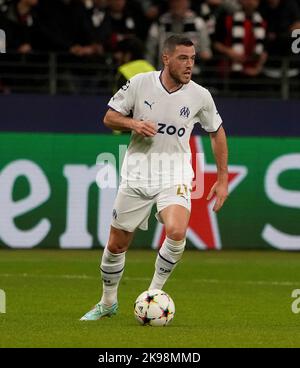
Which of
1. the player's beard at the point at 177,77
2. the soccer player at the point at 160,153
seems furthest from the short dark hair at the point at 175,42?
the player's beard at the point at 177,77

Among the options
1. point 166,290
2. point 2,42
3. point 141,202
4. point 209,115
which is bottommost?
point 166,290

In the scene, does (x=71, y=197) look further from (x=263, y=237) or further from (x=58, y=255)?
(x=263, y=237)

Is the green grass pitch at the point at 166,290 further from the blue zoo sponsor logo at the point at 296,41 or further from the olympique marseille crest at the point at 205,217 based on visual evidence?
the blue zoo sponsor logo at the point at 296,41

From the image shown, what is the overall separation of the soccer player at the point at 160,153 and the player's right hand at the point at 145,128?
254mm

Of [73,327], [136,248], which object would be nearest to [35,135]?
[136,248]

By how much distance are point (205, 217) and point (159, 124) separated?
279 inches

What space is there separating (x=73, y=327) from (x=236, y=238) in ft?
26.7

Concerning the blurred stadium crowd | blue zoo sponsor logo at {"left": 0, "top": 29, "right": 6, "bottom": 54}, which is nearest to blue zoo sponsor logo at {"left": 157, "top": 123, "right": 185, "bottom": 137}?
blue zoo sponsor logo at {"left": 0, "top": 29, "right": 6, "bottom": 54}

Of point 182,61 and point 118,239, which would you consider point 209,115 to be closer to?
point 182,61

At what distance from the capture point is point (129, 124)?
10219 millimetres

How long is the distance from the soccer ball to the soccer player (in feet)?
1.33

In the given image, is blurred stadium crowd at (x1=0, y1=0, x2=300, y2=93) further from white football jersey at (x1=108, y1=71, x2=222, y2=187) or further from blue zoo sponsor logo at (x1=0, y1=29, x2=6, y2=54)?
white football jersey at (x1=108, y1=71, x2=222, y2=187)

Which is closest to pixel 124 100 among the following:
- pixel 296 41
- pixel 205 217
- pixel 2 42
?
pixel 205 217

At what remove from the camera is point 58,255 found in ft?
55.7
